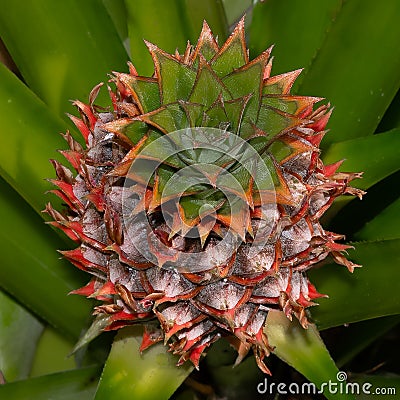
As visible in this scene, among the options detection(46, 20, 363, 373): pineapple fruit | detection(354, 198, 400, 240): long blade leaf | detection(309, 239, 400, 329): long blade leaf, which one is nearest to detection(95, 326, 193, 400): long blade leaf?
detection(46, 20, 363, 373): pineapple fruit

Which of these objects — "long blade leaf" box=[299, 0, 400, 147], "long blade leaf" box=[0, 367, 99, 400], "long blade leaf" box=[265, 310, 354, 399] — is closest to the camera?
"long blade leaf" box=[265, 310, 354, 399]

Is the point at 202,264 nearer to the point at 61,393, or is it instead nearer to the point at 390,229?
the point at 390,229

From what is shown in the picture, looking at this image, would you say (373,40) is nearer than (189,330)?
No

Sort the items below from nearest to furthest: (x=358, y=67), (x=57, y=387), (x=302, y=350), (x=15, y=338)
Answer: (x=302, y=350)
(x=358, y=67)
(x=57, y=387)
(x=15, y=338)

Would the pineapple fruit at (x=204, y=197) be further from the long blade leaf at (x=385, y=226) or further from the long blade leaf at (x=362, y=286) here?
the long blade leaf at (x=385, y=226)

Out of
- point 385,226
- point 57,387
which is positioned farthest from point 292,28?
point 57,387

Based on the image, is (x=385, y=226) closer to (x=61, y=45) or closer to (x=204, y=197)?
(x=204, y=197)

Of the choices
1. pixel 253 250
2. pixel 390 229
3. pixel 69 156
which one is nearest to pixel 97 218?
pixel 69 156

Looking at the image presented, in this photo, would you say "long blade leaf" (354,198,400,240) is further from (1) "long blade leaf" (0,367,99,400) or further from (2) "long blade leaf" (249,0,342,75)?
(1) "long blade leaf" (0,367,99,400)
